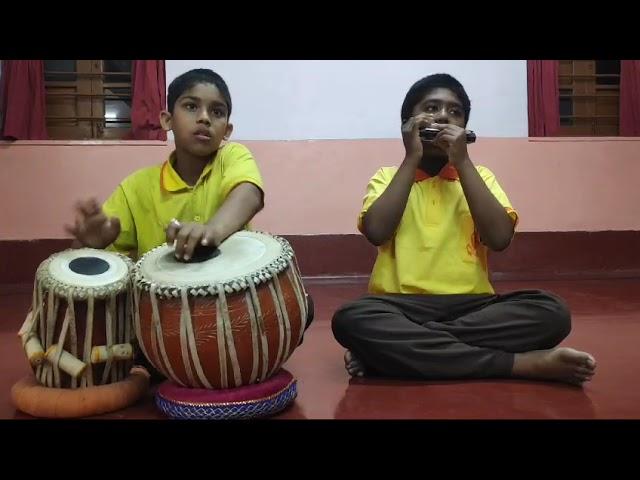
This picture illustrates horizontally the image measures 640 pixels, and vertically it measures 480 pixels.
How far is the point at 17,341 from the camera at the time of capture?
203cm

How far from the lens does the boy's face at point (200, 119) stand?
5.08 feet

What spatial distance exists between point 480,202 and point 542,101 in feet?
7.59

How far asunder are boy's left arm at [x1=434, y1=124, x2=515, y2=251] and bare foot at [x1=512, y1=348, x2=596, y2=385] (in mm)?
277

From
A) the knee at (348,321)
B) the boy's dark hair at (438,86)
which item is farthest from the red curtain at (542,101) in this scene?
the knee at (348,321)

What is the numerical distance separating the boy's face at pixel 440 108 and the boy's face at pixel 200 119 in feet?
1.75

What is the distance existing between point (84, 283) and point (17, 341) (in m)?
0.93

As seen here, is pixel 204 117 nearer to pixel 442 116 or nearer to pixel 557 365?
pixel 442 116

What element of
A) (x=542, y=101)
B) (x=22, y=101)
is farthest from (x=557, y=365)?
(x=22, y=101)

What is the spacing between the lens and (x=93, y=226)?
4.73 ft

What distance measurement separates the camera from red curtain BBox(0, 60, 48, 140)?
313cm

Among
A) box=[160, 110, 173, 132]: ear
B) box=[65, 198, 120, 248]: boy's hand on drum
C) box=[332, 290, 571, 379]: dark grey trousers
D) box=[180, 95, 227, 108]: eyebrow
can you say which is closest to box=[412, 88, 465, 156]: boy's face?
box=[332, 290, 571, 379]: dark grey trousers

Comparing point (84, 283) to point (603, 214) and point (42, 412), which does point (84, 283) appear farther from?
point (603, 214)

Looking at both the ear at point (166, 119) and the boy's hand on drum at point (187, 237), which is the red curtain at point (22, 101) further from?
the boy's hand on drum at point (187, 237)

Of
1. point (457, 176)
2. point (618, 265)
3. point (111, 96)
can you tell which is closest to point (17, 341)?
point (457, 176)
